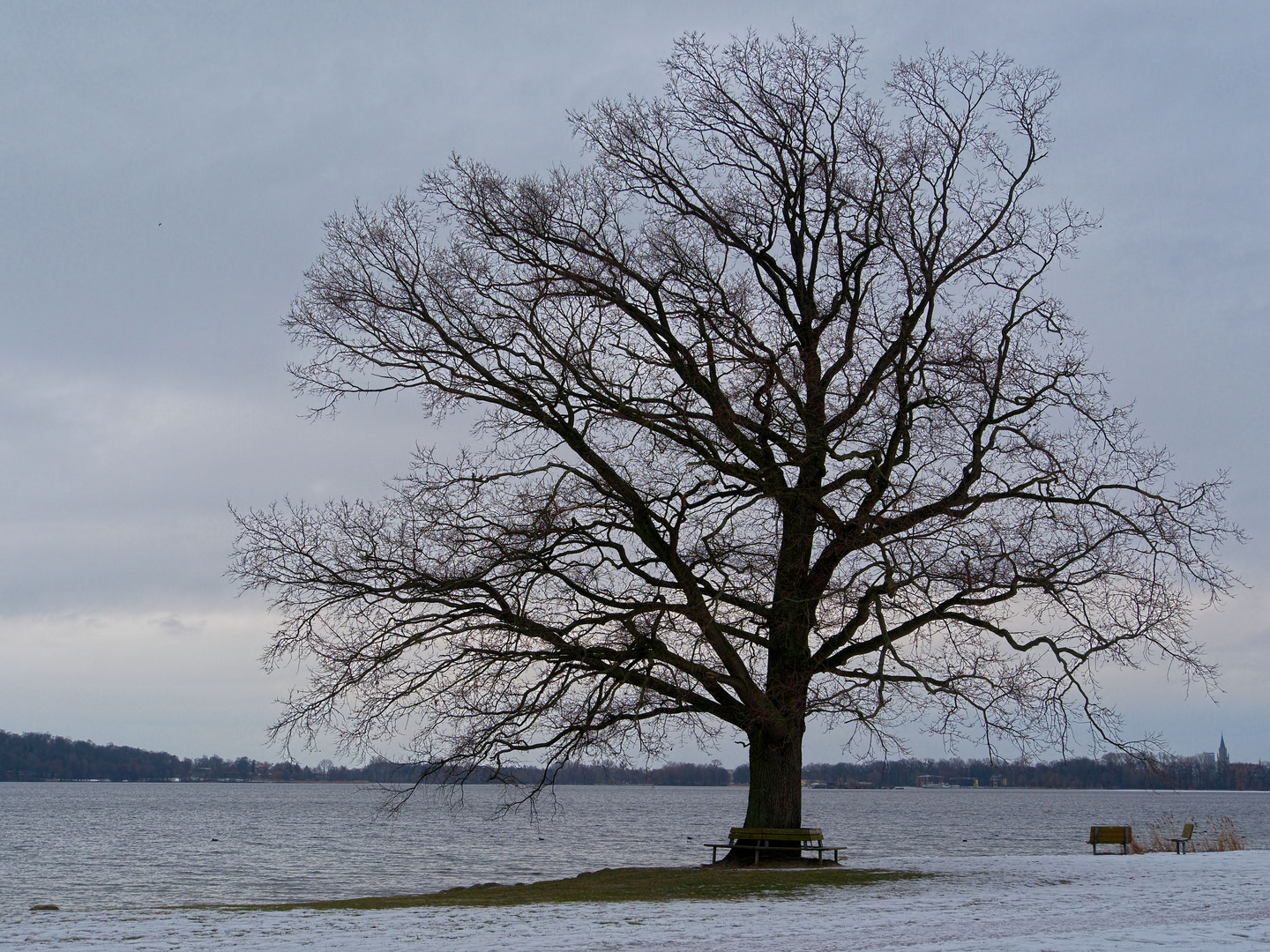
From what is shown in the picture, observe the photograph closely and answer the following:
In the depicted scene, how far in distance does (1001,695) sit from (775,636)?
3.51 m

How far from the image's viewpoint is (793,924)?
37.4 ft

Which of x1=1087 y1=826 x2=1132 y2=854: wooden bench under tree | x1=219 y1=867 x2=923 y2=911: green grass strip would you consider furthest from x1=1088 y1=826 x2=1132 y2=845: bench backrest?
x1=219 y1=867 x2=923 y2=911: green grass strip

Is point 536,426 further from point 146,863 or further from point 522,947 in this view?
point 146,863

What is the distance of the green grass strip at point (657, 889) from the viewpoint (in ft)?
47.1

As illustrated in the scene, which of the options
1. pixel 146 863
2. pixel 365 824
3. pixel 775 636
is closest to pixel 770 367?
pixel 775 636

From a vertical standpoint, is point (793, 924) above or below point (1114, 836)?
below

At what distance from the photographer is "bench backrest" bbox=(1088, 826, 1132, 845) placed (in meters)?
25.3

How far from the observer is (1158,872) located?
1653cm

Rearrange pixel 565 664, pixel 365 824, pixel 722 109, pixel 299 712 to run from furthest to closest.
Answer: pixel 365 824
pixel 722 109
pixel 565 664
pixel 299 712

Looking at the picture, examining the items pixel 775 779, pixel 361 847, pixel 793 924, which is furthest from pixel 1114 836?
pixel 361 847

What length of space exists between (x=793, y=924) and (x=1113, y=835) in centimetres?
1757

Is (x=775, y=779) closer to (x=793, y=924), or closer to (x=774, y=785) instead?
(x=774, y=785)

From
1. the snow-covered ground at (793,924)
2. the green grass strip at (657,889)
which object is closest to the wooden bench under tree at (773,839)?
the green grass strip at (657,889)

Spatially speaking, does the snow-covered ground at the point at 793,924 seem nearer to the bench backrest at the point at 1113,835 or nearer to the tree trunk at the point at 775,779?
the tree trunk at the point at 775,779
